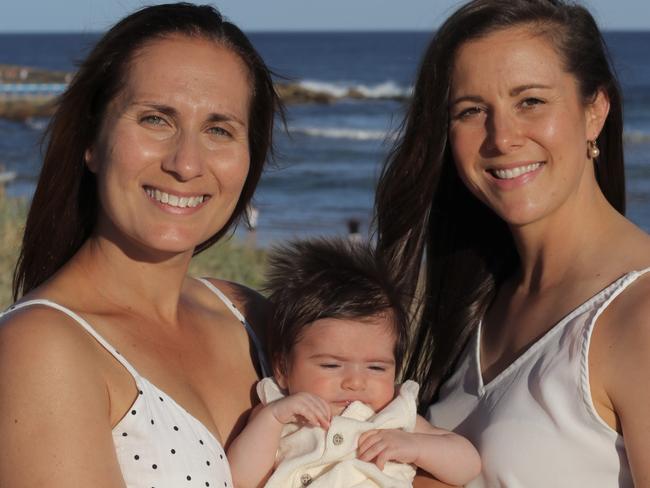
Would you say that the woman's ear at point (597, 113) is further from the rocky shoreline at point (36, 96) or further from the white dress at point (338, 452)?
the rocky shoreline at point (36, 96)

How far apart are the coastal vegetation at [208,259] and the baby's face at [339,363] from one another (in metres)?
5.61

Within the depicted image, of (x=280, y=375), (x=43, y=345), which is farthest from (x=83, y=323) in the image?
(x=280, y=375)

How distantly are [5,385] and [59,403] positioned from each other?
147 millimetres

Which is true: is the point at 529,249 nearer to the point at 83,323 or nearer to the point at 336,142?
the point at 83,323

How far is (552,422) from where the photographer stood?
139 inches

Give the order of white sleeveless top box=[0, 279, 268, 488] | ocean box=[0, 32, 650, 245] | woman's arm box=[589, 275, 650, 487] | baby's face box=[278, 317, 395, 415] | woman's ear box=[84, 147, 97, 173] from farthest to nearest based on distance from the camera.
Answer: ocean box=[0, 32, 650, 245] < baby's face box=[278, 317, 395, 415] < woman's ear box=[84, 147, 97, 173] < woman's arm box=[589, 275, 650, 487] < white sleeveless top box=[0, 279, 268, 488]

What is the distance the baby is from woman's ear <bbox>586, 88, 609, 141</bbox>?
93 centimetres

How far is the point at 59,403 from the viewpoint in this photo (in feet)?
9.49

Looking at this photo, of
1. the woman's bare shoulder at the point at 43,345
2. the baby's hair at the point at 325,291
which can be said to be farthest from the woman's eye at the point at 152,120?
the baby's hair at the point at 325,291

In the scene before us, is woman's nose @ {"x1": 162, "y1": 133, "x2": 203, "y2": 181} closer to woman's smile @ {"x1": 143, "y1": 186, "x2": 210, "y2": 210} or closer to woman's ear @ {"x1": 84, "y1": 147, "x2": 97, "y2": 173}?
woman's smile @ {"x1": 143, "y1": 186, "x2": 210, "y2": 210}

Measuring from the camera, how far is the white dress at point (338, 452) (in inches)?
139

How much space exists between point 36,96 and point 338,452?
47564mm

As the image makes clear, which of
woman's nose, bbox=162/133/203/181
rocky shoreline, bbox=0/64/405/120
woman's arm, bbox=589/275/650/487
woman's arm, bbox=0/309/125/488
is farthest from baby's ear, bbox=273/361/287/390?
rocky shoreline, bbox=0/64/405/120

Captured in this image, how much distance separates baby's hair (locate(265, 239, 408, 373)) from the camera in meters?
3.75
